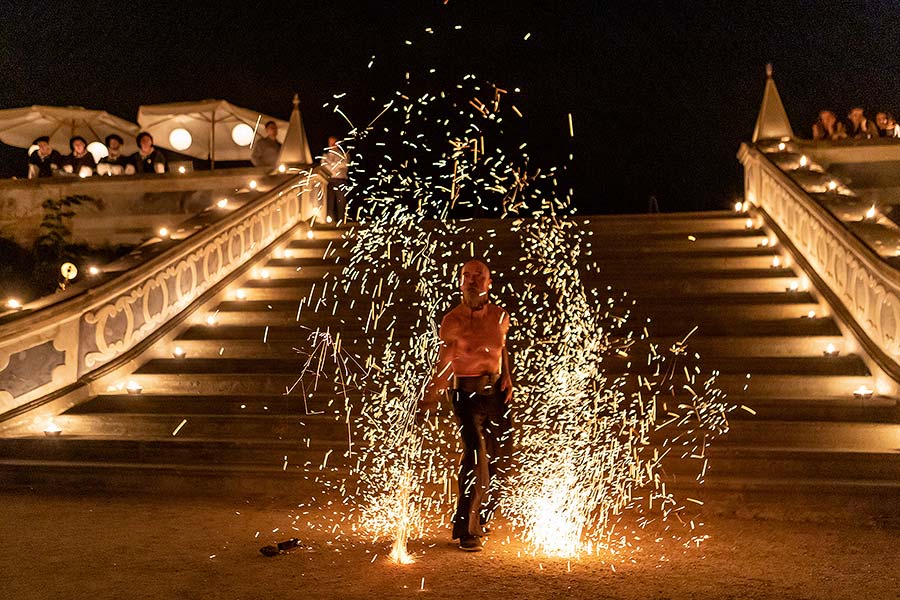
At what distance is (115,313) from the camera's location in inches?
369

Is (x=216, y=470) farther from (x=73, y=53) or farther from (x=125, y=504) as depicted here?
(x=73, y=53)

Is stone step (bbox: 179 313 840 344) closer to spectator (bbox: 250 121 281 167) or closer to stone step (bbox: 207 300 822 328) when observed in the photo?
stone step (bbox: 207 300 822 328)

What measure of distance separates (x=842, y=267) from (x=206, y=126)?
47.9ft

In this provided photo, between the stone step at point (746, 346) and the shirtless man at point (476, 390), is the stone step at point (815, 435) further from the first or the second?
the shirtless man at point (476, 390)

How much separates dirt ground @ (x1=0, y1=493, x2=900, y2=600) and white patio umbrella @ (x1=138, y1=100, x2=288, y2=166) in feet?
44.7

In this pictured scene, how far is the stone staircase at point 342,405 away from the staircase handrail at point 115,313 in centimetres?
39

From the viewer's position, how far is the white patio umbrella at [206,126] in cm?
1875

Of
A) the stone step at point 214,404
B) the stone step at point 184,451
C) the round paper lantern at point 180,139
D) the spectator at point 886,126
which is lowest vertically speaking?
the stone step at point 184,451

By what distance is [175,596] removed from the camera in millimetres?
4445

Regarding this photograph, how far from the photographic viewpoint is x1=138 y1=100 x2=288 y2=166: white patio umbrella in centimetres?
1875

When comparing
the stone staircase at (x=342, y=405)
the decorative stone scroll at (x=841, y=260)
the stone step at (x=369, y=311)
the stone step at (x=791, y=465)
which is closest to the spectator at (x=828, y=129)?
the decorative stone scroll at (x=841, y=260)

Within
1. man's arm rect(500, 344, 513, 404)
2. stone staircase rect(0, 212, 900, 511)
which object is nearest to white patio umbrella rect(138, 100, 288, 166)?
stone staircase rect(0, 212, 900, 511)

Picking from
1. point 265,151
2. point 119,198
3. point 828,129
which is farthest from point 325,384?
point 828,129

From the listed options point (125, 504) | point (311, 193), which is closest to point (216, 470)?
point (125, 504)
